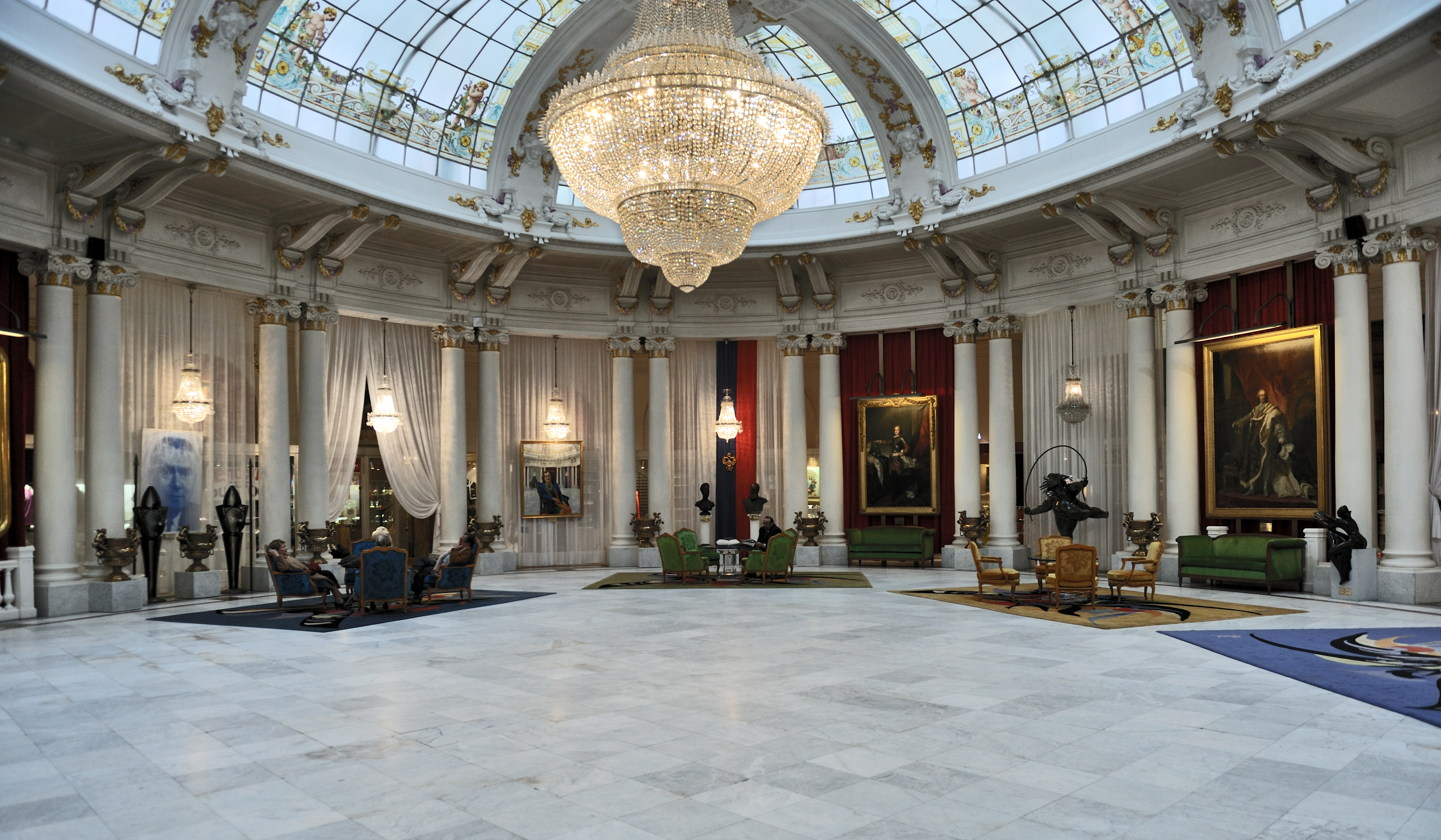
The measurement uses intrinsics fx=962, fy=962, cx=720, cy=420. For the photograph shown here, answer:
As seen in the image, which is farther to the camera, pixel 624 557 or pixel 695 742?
pixel 624 557

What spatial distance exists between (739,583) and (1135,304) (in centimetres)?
792

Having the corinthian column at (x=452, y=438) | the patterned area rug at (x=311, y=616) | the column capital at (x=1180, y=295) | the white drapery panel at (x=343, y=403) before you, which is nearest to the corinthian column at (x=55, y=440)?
the patterned area rug at (x=311, y=616)

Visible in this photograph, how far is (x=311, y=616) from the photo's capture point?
11.5 meters

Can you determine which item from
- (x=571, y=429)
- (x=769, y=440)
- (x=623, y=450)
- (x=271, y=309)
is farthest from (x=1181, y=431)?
(x=271, y=309)

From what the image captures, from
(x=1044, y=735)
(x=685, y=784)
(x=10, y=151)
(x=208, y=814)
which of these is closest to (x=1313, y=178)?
(x=1044, y=735)

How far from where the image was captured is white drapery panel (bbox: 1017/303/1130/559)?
54.4ft

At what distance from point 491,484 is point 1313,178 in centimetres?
1422

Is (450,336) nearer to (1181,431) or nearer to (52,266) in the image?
(52,266)

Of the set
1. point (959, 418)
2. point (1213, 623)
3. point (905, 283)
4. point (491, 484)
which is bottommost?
point (1213, 623)

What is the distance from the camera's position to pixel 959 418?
18.3 metres

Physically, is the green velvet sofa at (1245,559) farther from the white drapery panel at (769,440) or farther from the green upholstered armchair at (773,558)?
the white drapery panel at (769,440)

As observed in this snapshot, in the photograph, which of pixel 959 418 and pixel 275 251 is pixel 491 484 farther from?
pixel 959 418

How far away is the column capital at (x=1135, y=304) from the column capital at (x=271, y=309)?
13535 millimetres

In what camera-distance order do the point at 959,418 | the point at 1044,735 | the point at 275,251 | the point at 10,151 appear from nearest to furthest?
the point at 1044,735
the point at 10,151
the point at 275,251
the point at 959,418
